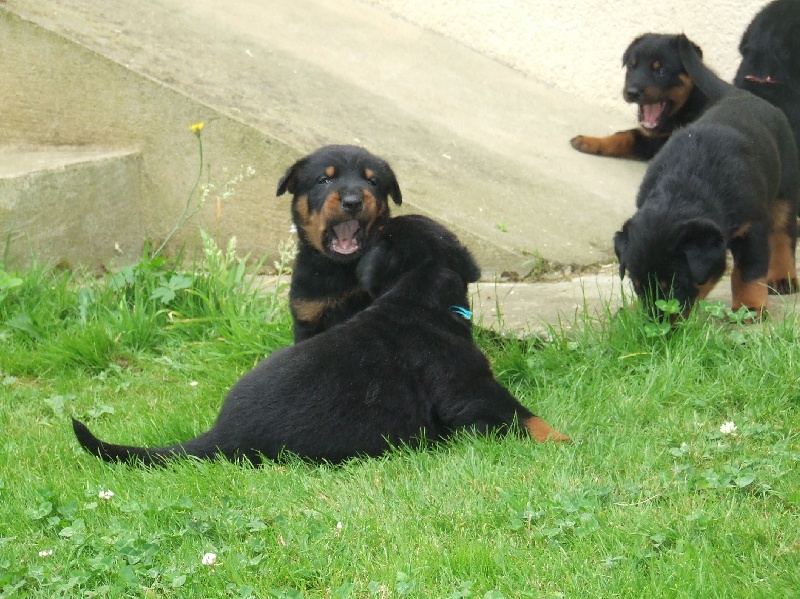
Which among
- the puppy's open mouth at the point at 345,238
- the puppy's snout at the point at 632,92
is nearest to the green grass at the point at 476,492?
the puppy's open mouth at the point at 345,238

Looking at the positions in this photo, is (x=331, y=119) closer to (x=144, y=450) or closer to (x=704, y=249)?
(x=704, y=249)

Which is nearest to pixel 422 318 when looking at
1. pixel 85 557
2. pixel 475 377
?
pixel 475 377

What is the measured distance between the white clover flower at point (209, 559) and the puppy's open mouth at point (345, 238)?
1.90 metres

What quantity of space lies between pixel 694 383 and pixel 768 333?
47cm

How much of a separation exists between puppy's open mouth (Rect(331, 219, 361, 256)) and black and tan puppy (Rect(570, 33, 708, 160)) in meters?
3.09

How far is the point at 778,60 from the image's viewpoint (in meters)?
6.25

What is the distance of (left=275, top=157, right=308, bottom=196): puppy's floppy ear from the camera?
4723mm

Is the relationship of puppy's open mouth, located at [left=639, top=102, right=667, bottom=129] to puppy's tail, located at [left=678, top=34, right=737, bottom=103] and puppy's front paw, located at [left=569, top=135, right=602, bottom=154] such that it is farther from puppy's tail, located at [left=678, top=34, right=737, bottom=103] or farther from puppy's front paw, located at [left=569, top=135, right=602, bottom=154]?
puppy's tail, located at [left=678, top=34, right=737, bottom=103]

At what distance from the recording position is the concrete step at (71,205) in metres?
5.97

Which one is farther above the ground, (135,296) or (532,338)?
(532,338)

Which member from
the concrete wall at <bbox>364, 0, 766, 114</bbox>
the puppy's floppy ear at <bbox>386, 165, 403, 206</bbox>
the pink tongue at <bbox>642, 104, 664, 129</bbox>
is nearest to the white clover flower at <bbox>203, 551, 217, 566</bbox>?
the puppy's floppy ear at <bbox>386, 165, 403, 206</bbox>

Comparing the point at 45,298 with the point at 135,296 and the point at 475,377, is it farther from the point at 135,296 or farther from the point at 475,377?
the point at 475,377

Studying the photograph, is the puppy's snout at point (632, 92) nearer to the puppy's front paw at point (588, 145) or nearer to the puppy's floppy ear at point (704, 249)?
the puppy's front paw at point (588, 145)

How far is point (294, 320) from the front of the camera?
15.8 feet
